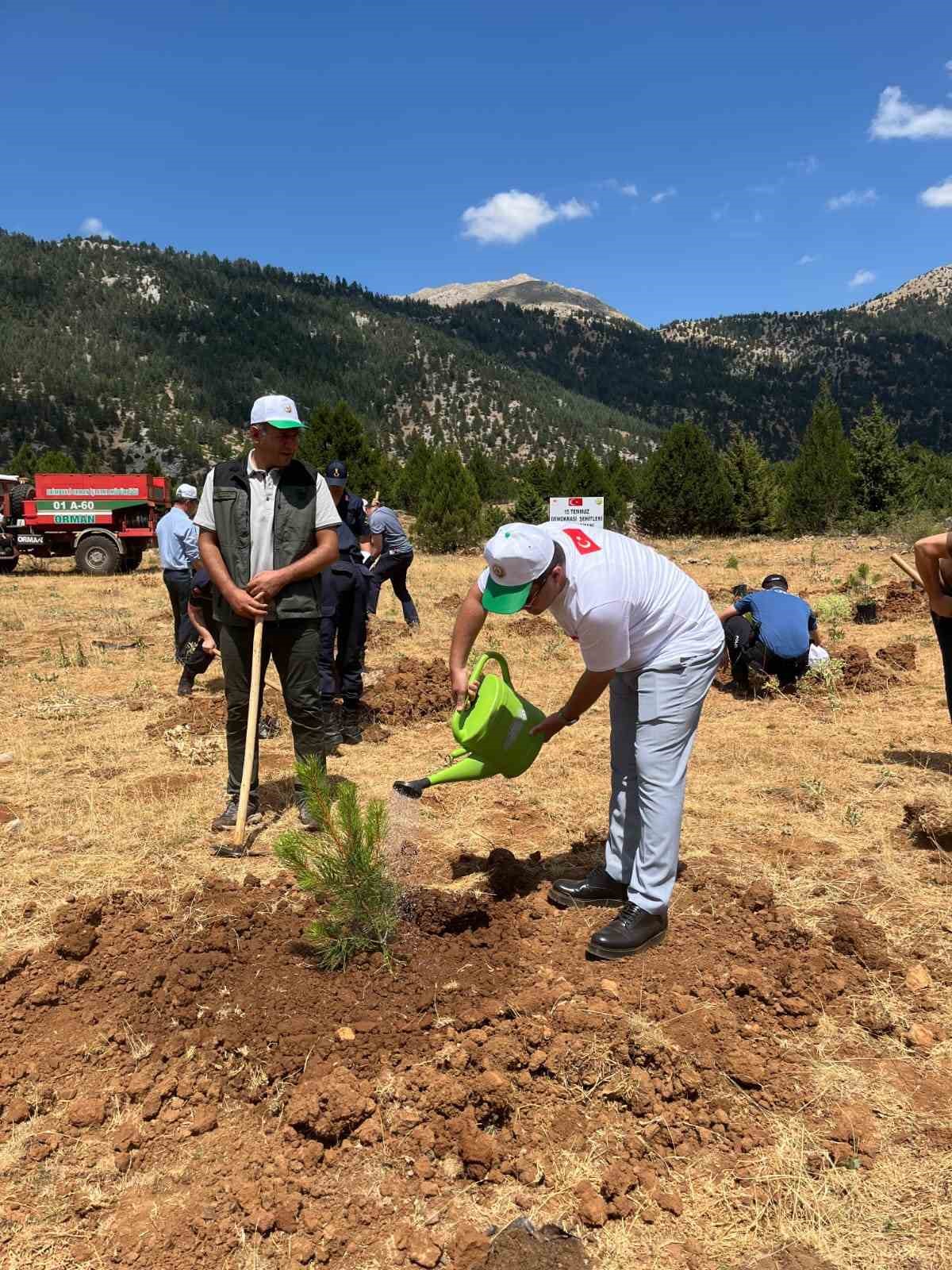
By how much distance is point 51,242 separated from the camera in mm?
125688

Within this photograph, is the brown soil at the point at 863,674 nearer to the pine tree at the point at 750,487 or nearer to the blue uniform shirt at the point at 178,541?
the blue uniform shirt at the point at 178,541

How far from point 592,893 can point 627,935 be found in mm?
388

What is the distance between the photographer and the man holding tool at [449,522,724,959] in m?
2.45

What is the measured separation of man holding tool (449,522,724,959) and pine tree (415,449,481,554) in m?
19.8

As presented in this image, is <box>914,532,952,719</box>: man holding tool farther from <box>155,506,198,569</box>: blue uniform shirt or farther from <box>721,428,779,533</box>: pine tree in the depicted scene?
<box>721,428,779,533</box>: pine tree

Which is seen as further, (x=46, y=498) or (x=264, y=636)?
(x=46, y=498)

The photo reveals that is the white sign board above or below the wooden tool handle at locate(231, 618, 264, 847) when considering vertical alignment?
above

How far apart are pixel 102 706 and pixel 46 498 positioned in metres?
11.7

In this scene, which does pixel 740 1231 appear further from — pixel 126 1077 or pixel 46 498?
pixel 46 498

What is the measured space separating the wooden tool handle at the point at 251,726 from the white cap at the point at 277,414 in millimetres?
906

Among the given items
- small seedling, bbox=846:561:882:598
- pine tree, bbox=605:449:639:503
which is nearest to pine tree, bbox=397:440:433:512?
pine tree, bbox=605:449:639:503

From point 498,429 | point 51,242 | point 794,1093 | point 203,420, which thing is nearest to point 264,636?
point 794,1093

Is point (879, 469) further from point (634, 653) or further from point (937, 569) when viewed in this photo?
Answer: point (634, 653)

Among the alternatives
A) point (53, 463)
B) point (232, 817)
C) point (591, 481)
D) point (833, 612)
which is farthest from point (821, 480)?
point (53, 463)
